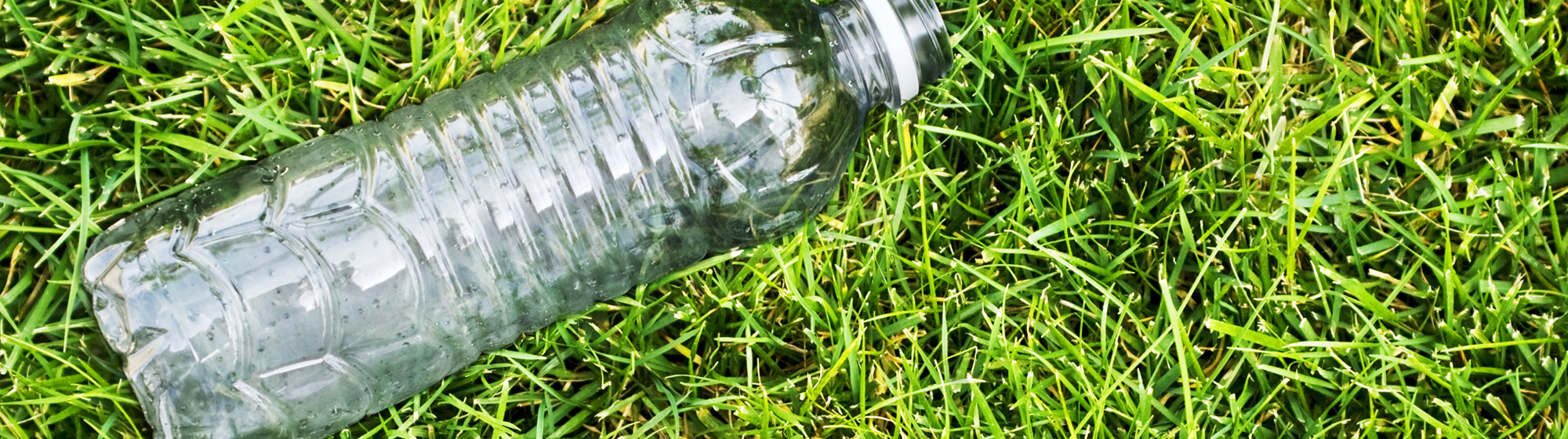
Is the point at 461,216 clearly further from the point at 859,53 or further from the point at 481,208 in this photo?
the point at 859,53

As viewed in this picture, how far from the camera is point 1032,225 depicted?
1.54 meters

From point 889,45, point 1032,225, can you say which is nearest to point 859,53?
point 889,45

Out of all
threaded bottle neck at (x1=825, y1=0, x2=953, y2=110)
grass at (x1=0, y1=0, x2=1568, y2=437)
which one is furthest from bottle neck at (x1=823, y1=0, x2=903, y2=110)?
grass at (x1=0, y1=0, x2=1568, y2=437)

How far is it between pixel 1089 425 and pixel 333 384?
39.6 inches

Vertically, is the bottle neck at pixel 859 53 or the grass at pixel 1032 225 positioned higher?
the bottle neck at pixel 859 53

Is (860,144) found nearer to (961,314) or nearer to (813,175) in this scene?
(813,175)

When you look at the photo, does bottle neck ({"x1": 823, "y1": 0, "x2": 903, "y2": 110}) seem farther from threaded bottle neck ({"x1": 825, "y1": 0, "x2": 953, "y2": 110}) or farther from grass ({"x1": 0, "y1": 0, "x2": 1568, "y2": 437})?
grass ({"x1": 0, "y1": 0, "x2": 1568, "y2": 437})

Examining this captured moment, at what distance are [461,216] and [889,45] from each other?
0.59 meters

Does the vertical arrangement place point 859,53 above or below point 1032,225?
above

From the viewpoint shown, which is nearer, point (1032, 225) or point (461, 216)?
point (461, 216)

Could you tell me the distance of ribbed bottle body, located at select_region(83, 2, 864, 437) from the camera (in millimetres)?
1354

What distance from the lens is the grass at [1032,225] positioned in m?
1.45

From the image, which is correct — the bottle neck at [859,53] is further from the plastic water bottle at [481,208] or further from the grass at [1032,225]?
the grass at [1032,225]

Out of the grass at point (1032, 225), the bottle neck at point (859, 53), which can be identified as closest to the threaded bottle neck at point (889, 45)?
the bottle neck at point (859, 53)
